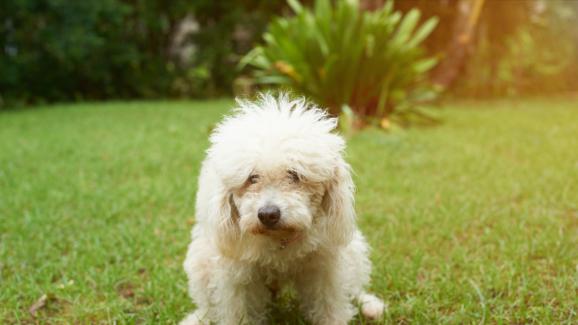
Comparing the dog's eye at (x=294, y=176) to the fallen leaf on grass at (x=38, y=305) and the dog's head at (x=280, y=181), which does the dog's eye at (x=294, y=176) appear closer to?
the dog's head at (x=280, y=181)

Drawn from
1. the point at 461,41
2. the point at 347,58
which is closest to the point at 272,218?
the point at 347,58

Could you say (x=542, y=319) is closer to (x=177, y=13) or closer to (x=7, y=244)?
(x=7, y=244)

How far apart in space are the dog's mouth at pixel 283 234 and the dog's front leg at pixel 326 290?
20 cm

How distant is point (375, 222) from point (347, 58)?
4.01 metres

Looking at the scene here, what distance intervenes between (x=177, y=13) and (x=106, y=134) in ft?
19.5

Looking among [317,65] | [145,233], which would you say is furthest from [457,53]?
[145,233]

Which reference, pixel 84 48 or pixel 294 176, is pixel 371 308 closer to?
pixel 294 176

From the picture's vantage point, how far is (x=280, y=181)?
2.44 meters

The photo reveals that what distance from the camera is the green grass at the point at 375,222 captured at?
9.93 feet

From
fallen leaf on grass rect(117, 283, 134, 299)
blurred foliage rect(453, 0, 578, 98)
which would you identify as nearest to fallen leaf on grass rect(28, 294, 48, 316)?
fallen leaf on grass rect(117, 283, 134, 299)

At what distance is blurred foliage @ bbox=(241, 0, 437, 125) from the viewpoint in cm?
785

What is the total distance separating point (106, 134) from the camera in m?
7.76

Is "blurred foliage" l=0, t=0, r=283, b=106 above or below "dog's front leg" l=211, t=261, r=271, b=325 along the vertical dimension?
above

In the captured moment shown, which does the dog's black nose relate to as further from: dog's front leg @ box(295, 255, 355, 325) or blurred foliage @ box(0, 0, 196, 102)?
blurred foliage @ box(0, 0, 196, 102)
